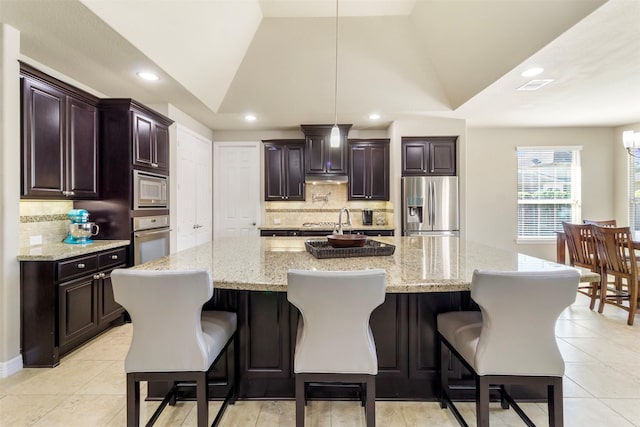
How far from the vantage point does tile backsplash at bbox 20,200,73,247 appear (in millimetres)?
2775

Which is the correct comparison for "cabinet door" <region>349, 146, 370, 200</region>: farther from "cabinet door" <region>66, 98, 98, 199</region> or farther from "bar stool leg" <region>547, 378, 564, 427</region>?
"bar stool leg" <region>547, 378, 564, 427</region>

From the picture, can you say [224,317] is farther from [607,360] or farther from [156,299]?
[607,360]

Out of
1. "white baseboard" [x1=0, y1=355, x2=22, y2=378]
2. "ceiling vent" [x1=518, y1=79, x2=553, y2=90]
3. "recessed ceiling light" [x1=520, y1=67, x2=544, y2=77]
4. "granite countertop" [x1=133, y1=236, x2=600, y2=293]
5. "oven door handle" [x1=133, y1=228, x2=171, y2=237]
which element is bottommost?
"white baseboard" [x1=0, y1=355, x2=22, y2=378]

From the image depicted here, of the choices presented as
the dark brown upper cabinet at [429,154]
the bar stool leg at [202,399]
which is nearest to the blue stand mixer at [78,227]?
the bar stool leg at [202,399]

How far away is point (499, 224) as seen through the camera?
18.4ft

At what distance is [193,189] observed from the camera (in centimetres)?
482

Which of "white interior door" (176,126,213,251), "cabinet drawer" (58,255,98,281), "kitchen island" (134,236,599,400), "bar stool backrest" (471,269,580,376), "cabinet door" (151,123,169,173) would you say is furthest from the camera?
"white interior door" (176,126,213,251)

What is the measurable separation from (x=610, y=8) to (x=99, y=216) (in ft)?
14.9

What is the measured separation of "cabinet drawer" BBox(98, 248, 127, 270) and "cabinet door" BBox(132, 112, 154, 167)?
0.92m

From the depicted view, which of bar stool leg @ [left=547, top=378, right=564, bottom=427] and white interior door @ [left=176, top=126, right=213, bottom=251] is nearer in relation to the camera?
bar stool leg @ [left=547, top=378, right=564, bottom=427]

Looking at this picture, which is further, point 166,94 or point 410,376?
point 166,94

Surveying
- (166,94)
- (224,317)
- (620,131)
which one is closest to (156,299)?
(224,317)

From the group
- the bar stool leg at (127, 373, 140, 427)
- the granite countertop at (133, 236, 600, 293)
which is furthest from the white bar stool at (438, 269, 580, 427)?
the bar stool leg at (127, 373, 140, 427)

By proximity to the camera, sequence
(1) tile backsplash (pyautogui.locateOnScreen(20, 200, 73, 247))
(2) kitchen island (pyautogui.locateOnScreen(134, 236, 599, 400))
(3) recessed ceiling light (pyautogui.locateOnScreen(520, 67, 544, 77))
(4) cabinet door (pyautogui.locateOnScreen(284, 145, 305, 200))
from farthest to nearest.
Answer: (4) cabinet door (pyautogui.locateOnScreen(284, 145, 305, 200)) → (3) recessed ceiling light (pyautogui.locateOnScreen(520, 67, 544, 77)) → (1) tile backsplash (pyautogui.locateOnScreen(20, 200, 73, 247)) → (2) kitchen island (pyautogui.locateOnScreen(134, 236, 599, 400))
